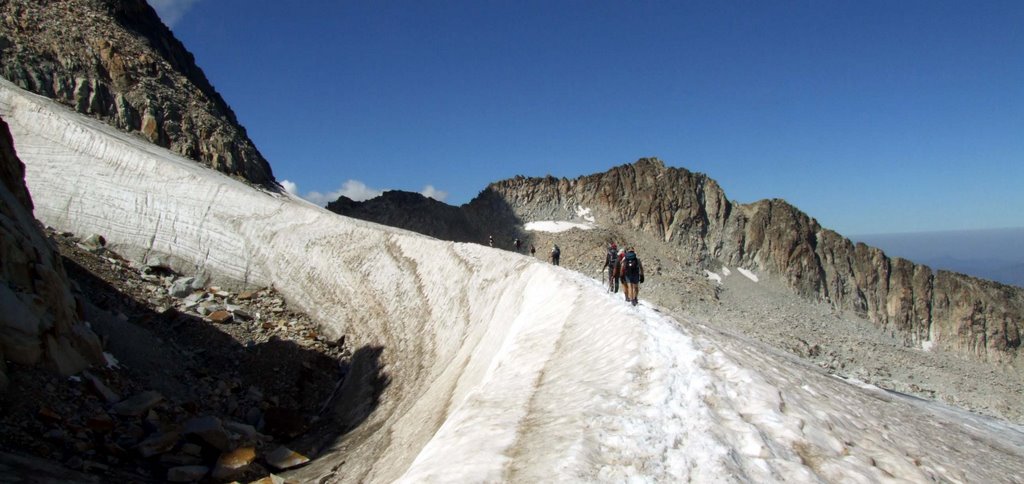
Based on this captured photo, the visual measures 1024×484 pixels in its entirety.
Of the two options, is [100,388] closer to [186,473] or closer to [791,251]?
[186,473]

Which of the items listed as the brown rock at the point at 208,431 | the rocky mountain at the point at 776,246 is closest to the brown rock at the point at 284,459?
the brown rock at the point at 208,431

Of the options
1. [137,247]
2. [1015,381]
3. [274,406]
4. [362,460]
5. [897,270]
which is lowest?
[274,406]

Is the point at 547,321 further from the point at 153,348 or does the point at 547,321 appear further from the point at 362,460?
the point at 153,348

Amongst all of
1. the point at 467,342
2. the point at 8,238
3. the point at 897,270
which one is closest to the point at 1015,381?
the point at 897,270

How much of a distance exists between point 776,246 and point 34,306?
2755 inches

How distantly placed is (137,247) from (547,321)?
692 inches

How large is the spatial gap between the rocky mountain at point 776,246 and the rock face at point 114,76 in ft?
105

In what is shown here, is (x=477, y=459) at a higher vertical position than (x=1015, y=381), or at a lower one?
lower

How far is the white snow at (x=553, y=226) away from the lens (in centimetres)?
7000

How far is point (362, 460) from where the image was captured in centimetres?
985

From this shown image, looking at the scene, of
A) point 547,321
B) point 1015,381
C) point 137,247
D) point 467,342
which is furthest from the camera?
point 1015,381

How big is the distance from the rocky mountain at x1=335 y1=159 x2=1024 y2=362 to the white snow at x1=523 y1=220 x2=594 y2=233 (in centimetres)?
108

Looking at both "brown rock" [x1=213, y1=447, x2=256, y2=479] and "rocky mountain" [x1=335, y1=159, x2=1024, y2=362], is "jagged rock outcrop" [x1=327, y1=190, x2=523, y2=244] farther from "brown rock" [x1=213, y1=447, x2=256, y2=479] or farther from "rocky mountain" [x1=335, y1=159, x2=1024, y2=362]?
"brown rock" [x1=213, y1=447, x2=256, y2=479]

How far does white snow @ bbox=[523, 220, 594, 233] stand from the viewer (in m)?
70.0
